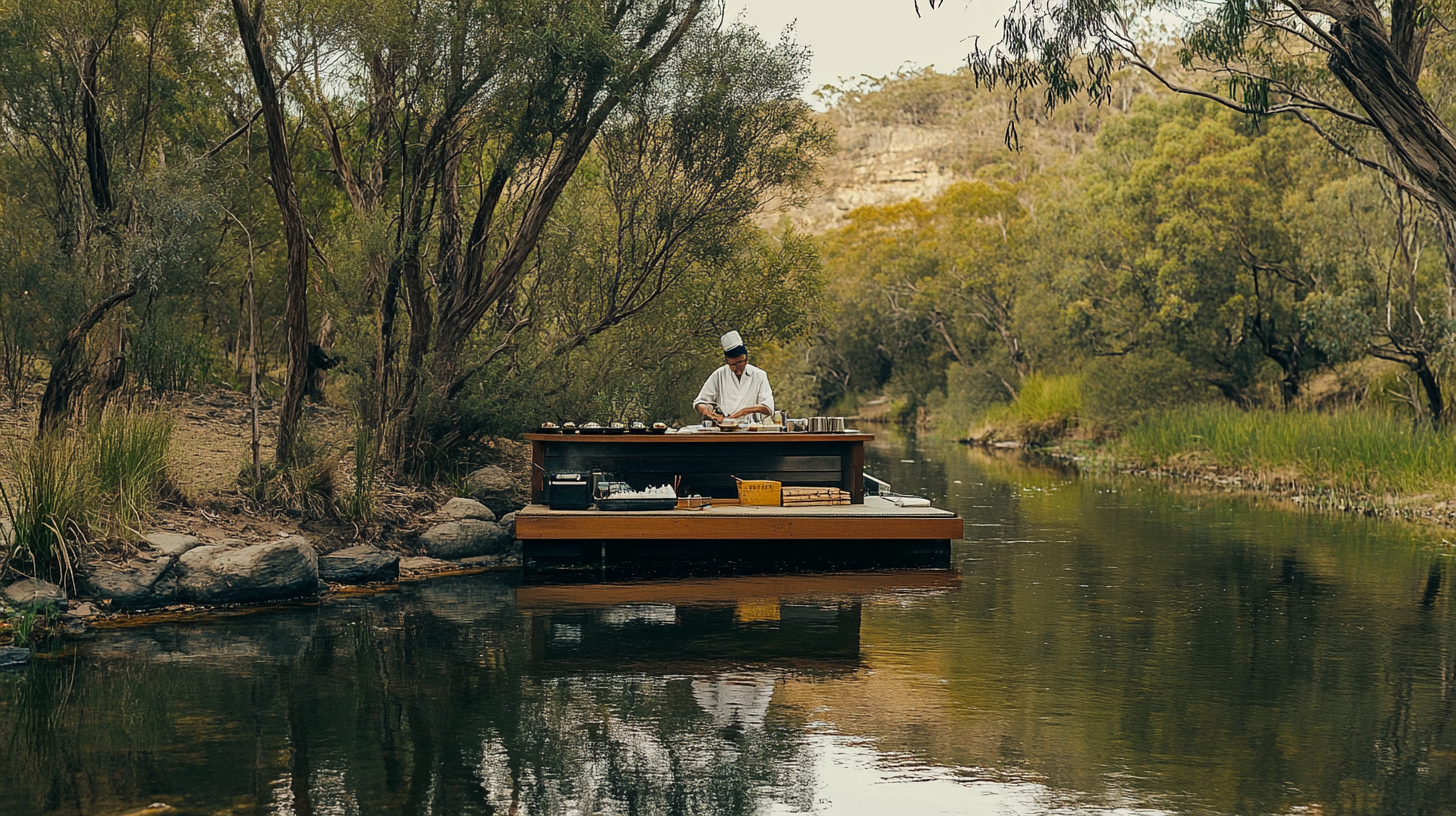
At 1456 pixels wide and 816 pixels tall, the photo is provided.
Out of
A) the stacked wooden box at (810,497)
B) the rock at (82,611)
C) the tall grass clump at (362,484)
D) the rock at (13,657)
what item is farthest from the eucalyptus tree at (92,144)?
the stacked wooden box at (810,497)

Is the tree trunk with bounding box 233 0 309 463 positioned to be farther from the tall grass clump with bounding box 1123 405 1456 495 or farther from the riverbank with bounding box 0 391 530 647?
the tall grass clump with bounding box 1123 405 1456 495

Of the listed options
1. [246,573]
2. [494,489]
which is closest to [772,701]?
[246,573]

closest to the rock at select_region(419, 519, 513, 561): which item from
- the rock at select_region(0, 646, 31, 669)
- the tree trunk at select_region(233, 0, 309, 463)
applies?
the tree trunk at select_region(233, 0, 309, 463)

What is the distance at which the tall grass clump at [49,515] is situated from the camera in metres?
9.76

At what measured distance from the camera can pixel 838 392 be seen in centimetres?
6069

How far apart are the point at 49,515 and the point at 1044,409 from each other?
102 ft

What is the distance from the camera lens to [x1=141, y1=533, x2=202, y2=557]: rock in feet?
34.9

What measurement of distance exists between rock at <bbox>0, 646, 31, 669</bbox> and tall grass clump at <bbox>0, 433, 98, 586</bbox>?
141 centimetres

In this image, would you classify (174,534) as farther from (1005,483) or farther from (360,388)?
(1005,483)

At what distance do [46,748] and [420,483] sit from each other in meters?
9.07

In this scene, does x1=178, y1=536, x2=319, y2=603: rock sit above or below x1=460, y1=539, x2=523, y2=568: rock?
above

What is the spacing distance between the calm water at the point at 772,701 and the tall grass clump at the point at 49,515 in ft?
3.35

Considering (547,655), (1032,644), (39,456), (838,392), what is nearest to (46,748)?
(547,655)

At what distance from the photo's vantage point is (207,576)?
414 inches
